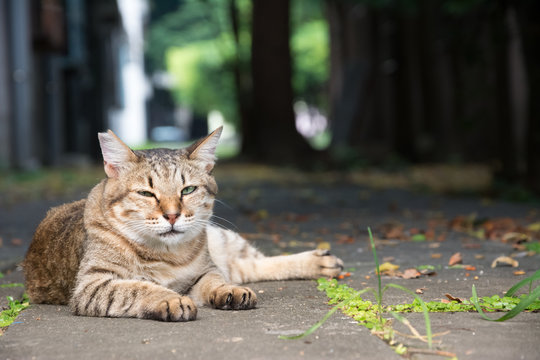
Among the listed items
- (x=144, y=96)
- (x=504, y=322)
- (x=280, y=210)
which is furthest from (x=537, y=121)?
(x=144, y=96)

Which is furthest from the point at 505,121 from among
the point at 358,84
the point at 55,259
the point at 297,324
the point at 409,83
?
the point at 358,84

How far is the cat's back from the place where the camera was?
4008 mm

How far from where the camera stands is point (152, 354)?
2811 millimetres

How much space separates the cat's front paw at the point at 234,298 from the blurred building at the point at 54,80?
12.4 metres

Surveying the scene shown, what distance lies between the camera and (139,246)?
3830 millimetres

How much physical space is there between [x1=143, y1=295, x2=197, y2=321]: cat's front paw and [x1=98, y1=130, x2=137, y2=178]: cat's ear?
84cm

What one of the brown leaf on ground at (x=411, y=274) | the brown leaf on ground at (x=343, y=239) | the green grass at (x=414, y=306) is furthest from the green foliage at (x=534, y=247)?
the green grass at (x=414, y=306)

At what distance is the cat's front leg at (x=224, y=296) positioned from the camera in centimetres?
365

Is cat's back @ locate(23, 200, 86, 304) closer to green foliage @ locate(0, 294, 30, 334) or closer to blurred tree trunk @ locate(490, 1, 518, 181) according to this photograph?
green foliage @ locate(0, 294, 30, 334)

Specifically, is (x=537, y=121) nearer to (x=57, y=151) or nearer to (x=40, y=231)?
(x=40, y=231)

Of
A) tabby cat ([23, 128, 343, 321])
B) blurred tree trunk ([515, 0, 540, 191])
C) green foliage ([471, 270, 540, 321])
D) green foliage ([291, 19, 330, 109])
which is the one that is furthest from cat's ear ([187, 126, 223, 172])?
green foliage ([291, 19, 330, 109])

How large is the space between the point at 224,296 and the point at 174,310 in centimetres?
35

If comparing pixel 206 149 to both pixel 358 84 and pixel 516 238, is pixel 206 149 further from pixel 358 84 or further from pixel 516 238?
pixel 358 84

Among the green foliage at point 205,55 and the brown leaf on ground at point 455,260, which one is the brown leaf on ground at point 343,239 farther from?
the green foliage at point 205,55
